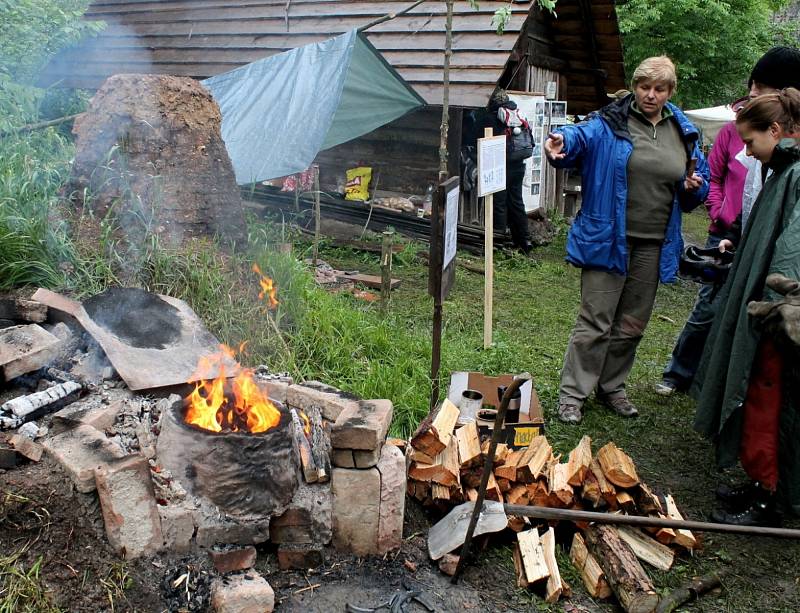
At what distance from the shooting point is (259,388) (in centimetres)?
349

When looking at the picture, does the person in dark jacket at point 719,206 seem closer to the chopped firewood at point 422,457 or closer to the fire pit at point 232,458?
the chopped firewood at point 422,457

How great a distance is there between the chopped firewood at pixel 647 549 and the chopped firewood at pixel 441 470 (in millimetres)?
815

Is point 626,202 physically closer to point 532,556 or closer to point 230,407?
point 532,556

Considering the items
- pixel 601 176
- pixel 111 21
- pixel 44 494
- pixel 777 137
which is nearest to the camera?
pixel 44 494

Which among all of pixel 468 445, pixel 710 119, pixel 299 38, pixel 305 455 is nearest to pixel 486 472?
pixel 468 445

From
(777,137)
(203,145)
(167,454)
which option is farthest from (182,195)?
(777,137)

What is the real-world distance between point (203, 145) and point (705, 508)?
4.26m

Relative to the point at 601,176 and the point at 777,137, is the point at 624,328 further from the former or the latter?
the point at 777,137

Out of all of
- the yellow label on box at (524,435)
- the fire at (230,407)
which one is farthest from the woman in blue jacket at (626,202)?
the fire at (230,407)

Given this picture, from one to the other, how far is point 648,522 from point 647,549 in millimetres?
476

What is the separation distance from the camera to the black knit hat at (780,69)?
13.5 feet

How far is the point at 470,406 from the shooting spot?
393 centimetres

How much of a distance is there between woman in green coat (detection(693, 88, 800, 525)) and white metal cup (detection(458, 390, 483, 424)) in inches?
46.4

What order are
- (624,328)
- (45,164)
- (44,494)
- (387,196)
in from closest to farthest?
(44,494)
(624,328)
(45,164)
(387,196)
